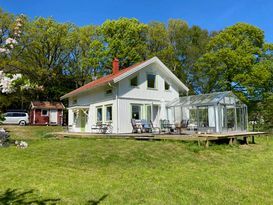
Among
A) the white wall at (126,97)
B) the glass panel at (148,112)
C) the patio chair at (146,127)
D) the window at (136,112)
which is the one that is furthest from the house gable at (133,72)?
the patio chair at (146,127)

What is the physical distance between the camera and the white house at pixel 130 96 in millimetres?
20078

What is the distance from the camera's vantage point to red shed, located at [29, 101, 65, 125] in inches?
1363

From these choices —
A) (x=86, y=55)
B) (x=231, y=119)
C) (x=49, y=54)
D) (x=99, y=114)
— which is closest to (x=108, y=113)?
(x=99, y=114)

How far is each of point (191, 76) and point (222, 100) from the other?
68.1ft

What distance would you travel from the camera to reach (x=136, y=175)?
27.0 feet

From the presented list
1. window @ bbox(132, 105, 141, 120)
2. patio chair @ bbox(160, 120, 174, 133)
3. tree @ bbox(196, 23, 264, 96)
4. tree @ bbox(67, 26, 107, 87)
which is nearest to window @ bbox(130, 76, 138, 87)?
window @ bbox(132, 105, 141, 120)

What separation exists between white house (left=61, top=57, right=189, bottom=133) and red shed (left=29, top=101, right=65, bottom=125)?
12.0 metres

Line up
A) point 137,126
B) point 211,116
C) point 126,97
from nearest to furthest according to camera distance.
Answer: point 211,116 → point 137,126 → point 126,97

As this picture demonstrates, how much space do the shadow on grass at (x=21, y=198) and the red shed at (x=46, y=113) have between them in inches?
1152

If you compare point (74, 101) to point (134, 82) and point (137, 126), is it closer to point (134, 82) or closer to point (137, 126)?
point (134, 82)

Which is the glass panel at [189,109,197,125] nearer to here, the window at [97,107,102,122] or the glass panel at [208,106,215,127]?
the glass panel at [208,106,215,127]

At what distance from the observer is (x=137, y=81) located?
2131 cm

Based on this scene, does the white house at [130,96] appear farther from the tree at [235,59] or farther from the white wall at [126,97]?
the tree at [235,59]

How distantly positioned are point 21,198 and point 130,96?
1484 centimetres
